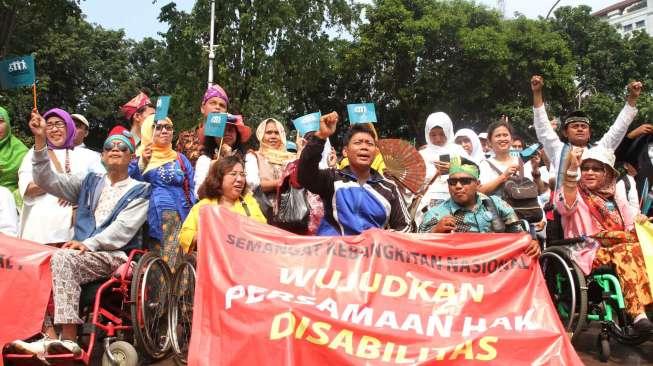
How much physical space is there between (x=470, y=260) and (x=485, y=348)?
63 centimetres

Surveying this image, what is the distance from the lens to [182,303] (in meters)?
5.08

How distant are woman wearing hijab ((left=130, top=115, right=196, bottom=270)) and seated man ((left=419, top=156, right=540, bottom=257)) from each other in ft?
6.88

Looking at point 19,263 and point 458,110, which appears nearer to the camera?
point 19,263

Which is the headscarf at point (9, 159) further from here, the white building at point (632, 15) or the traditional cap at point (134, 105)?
the white building at point (632, 15)

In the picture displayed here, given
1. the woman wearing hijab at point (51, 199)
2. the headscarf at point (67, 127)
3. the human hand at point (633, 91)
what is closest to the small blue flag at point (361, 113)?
the woman wearing hijab at point (51, 199)

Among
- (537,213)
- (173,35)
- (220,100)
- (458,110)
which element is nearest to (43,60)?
(173,35)

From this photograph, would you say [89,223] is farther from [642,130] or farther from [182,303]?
[642,130]

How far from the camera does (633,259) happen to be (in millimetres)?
5008

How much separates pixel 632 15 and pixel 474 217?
80.0 metres

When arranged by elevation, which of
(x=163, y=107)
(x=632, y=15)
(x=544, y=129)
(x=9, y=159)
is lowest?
(x=9, y=159)

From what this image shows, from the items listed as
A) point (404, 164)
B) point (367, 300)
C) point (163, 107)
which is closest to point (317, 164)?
point (367, 300)

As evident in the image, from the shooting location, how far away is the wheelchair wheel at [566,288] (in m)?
4.83

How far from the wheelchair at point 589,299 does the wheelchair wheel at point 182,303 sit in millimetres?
2782

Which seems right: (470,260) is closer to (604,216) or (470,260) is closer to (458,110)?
(604,216)
